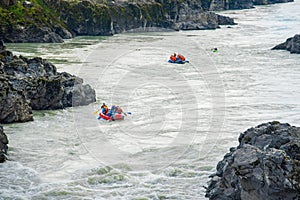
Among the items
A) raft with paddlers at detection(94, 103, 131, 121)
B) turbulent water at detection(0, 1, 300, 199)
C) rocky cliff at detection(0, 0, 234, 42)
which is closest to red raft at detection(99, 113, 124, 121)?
raft with paddlers at detection(94, 103, 131, 121)

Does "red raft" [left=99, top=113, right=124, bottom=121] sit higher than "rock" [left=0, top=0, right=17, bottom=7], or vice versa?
"rock" [left=0, top=0, right=17, bottom=7]

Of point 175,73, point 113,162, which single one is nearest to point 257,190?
point 113,162

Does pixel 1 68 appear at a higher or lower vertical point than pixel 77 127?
higher

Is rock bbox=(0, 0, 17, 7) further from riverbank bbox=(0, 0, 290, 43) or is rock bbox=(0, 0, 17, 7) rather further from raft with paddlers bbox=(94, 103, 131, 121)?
raft with paddlers bbox=(94, 103, 131, 121)

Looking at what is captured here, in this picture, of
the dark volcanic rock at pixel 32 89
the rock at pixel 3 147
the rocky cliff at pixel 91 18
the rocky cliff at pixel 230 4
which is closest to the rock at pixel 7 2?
the rocky cliff at pixel 91 18

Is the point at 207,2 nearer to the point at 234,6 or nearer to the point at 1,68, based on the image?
the point at 234,6

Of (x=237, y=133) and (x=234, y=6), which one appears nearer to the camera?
(x=237, y=133)

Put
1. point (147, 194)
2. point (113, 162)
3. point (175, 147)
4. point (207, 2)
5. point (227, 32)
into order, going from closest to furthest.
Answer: point (147, 194) < point (113, 162) < point (175, 147) < point (227, 32) < point (207, 2)
